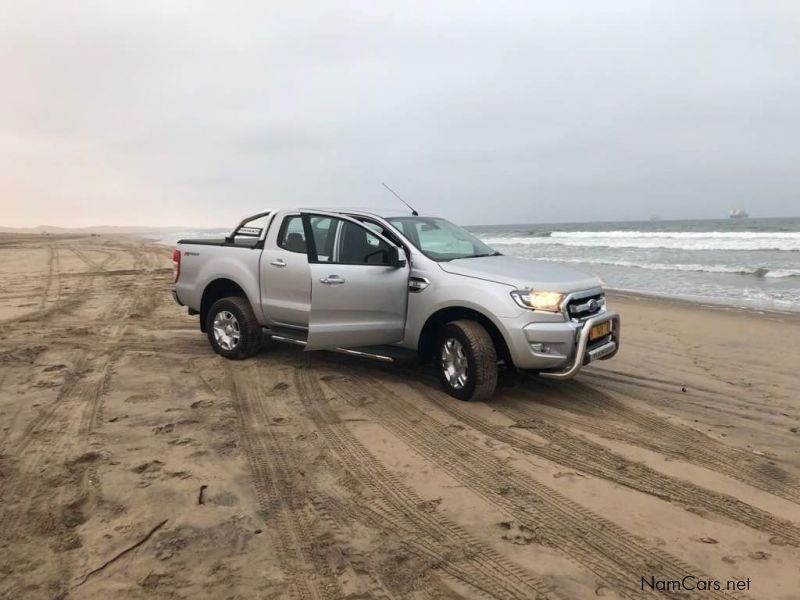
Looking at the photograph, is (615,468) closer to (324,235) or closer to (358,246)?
(358,246)

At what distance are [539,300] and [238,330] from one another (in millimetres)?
3425

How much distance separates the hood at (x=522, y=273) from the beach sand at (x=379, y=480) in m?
1.09

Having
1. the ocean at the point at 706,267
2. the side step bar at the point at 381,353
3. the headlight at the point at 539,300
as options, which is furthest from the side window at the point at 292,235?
the ocean at the point at 706,267

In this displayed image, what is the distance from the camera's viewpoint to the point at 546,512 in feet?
10.3

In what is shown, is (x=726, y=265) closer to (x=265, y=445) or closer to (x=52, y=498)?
(x=265, y=445)

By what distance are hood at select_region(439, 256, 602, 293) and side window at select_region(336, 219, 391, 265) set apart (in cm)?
64

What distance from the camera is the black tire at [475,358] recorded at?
478cm

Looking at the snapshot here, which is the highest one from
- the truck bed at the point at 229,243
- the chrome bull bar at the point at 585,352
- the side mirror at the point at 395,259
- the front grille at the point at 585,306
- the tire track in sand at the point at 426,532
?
the truck bed at the point at 229,243

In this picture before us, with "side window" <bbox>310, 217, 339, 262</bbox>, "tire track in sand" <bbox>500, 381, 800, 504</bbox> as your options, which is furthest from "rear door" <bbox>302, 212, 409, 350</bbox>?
"tire track in sand" <bbox>500, 381, 800, 504</bbox>

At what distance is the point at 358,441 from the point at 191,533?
148 cm

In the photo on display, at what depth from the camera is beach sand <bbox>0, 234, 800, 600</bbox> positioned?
8.49 ft

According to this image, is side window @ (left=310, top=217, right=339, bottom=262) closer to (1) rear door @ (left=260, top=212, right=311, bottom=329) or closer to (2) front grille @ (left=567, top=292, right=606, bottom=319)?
(1) rear door @ (left=260, top=212, right=311, bottom=329)

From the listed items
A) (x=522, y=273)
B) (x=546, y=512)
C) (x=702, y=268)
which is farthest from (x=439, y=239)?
(x=702, y=268)
